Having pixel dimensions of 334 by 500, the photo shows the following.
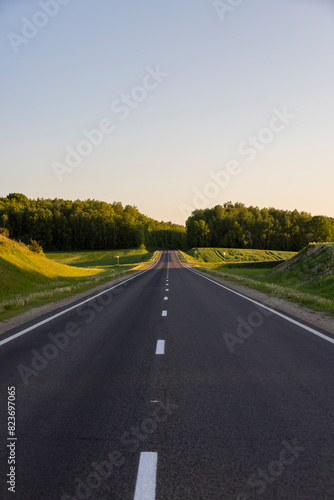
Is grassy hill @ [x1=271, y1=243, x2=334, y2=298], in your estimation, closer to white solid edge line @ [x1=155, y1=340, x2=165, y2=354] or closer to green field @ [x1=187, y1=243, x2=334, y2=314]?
green field @ [x1=187, y1=243, x2=334, y2=314]

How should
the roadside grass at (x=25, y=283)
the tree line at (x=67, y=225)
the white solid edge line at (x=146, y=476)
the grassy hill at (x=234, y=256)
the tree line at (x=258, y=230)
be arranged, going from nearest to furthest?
the white solid edge line at (x=146, y=476) → the roadside grass at (x=25, y=283) → the grassy hill at (x=234, y=256) → the tree line at (x=67, y=225) → the tree line at (x=258, y=230)

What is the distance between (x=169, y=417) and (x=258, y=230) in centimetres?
17936

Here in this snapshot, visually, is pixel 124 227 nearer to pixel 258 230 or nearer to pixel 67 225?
pixel 67 225

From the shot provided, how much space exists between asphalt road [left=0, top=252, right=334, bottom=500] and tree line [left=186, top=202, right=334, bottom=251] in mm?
164636

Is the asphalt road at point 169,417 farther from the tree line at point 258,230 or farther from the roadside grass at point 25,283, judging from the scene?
the tree line at point 258,230

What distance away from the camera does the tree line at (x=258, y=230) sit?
168 m

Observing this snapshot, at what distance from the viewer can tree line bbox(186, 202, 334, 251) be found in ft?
551

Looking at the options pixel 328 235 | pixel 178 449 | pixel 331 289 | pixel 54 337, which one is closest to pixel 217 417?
pixel 178 449

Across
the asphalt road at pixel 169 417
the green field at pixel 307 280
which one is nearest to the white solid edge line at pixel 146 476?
the asphalt road at pixel 169 417

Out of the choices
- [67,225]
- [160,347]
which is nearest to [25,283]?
[160,347]

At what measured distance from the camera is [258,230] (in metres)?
178

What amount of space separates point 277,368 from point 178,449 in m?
3.20

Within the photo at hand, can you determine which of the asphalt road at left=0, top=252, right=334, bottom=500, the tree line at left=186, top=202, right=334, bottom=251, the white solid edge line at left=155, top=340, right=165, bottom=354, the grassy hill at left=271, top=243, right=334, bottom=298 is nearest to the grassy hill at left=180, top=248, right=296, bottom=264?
the tree line at left=186, top=202, right=334, bottom=251

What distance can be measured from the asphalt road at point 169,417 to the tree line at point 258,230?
16464cm
